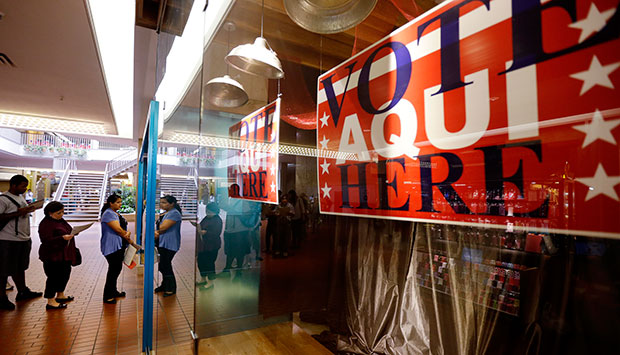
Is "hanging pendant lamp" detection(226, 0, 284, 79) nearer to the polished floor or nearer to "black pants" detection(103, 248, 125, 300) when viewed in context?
the polished floor

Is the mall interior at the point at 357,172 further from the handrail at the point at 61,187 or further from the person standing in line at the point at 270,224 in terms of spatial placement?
the handrail at the point at 61,187

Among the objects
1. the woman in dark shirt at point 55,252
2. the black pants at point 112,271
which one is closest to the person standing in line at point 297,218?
the black pants at point 112,271

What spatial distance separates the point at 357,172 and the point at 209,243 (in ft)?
5.12

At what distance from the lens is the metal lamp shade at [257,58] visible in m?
1.56

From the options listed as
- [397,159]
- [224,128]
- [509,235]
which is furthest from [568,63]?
[224,128]

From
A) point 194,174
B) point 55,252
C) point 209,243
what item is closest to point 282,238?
point 209,243

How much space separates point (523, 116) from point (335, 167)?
733mm

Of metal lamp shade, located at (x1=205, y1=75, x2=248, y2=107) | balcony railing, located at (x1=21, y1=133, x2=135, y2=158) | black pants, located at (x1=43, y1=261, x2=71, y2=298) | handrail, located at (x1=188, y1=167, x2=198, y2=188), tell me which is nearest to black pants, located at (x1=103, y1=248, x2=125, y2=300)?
black pants, located at (x1=43, y1=261, x2=71, y2=298)

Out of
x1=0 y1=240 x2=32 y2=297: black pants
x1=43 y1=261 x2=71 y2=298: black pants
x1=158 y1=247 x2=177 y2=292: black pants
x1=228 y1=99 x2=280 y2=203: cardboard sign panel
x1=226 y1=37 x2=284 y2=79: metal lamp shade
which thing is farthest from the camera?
x1=43 y1=261 x2=71 y2=298: black pants

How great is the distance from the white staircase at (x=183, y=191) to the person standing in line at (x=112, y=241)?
1.49 meters

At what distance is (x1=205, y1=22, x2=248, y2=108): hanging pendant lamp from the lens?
2.04m

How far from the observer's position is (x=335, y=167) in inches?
49.5

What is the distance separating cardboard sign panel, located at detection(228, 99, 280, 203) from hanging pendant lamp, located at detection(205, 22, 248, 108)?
0.15 metres

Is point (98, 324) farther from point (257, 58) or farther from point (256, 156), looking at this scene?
point (257, 58)
